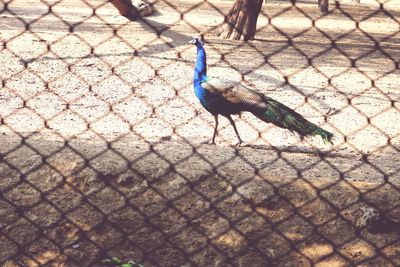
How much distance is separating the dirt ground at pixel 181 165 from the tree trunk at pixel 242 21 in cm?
77

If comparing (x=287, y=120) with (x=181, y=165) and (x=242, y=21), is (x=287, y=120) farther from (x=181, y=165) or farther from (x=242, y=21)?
(x=242, y=21)

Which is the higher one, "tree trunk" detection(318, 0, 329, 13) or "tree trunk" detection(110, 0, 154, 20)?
"tree trunk" detection(110, 0, 154, 20)

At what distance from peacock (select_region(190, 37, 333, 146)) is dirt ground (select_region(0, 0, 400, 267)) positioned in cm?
24

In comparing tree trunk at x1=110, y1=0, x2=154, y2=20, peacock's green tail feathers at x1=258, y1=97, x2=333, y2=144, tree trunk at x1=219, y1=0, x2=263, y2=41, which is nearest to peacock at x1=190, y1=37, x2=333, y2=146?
peacock's green tail feathers at x1=258, y1=97, x2=333, y2=144

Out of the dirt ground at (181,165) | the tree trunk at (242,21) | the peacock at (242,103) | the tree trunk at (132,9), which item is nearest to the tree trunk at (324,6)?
the tree trunk at (132,9)

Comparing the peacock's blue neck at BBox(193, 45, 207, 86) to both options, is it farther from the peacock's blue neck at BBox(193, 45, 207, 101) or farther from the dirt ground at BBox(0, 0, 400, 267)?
the dirt ground at BBox(0, 0, 400, 267)

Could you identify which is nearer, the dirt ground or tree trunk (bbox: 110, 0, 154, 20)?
the dirt ground

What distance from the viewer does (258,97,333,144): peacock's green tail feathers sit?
5297 mm

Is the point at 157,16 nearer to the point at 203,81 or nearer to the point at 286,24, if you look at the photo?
the point at 286,24

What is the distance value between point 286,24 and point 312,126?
26.8 ft

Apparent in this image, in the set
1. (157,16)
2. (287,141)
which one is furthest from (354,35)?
(287,141)

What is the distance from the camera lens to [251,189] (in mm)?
4141

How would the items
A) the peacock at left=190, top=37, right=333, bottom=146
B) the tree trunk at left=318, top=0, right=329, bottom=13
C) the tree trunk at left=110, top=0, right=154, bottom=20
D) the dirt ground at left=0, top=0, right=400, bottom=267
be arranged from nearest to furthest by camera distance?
the dirt ground at left=0, top=0, right=400, bottom=267 < the peacock at left=190, top=37, right=333, bottom=146 < the tree trunk at left=110, top=0, right=154, bottom=20 < the tree trunk at left=318, top=0, right=329, bottom=13

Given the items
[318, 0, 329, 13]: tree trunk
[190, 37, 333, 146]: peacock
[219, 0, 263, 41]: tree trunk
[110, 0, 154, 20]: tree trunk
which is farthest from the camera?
[318, 0, 329, 13]: tree trunk
